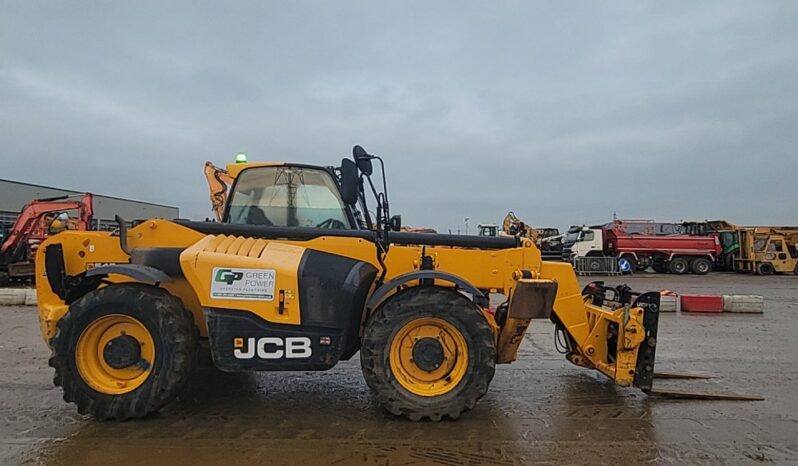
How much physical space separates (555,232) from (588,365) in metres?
31.4

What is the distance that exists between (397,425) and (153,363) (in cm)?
197

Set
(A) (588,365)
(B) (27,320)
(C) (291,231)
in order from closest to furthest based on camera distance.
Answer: (C) (291,231)
(A) (588,365)
(B) (27,320)

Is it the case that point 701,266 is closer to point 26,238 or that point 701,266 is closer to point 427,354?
point 427,354

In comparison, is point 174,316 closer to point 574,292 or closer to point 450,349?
point 450,349

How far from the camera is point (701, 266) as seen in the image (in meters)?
25.9

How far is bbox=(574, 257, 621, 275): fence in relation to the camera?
24.7m

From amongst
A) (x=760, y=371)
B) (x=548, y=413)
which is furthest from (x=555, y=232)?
(x=548, y=413)

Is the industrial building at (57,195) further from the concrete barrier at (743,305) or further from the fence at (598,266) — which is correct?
the concrete barrier at (743,305)

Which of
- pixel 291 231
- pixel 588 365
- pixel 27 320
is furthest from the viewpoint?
pixel 27 320

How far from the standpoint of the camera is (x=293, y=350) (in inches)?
159

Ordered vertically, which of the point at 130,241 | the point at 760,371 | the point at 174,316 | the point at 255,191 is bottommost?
the point at 760,371

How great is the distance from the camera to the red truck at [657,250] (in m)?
25.8

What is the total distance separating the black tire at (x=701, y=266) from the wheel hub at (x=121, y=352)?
91.3ft

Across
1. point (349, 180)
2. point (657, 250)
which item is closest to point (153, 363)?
point (349, 180)
